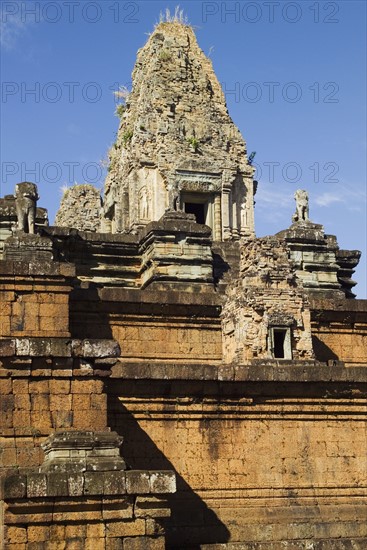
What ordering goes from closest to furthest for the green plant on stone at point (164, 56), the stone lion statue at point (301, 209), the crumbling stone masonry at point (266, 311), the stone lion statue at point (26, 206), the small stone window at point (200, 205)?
1. the crumbling stone masonry at point (266, 311)
2. the stone lion statue at point (26, 206)
3. the stone lion statue at point (301, 209)
4. the small stone window at point (200, 205)
5. the green plant on stone at point (164, 56)

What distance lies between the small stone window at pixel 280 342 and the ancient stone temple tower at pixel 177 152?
36.5ft

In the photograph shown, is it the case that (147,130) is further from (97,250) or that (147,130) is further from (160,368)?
(160,368)

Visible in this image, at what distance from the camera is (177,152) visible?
3152 centimetres

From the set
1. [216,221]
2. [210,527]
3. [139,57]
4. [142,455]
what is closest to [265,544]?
[210,527]

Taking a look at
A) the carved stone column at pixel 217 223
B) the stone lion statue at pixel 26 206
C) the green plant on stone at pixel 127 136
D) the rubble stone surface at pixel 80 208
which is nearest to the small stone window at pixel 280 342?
the stone lion statue at pixel 26 206

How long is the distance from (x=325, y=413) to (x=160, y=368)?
284 cm

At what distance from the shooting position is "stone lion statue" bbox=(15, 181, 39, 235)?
1989 centimetres

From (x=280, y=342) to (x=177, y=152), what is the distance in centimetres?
1324

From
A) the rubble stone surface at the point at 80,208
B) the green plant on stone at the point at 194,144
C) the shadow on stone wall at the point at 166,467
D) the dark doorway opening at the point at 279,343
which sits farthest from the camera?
the rubble stone surface at the point at 80,208

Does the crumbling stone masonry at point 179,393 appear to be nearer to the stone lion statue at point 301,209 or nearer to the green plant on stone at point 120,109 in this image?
the stone lion statue at point 301,209

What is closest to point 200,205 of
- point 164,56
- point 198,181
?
point 198,181

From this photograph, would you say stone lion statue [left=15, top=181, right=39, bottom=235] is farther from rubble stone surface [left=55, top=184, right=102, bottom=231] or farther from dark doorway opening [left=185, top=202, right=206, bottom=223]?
rubble stone surface [left=55, top=184, right=102, bottom=231]

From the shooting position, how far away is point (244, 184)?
32500 millimetres

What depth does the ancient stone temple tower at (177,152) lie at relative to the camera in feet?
103
